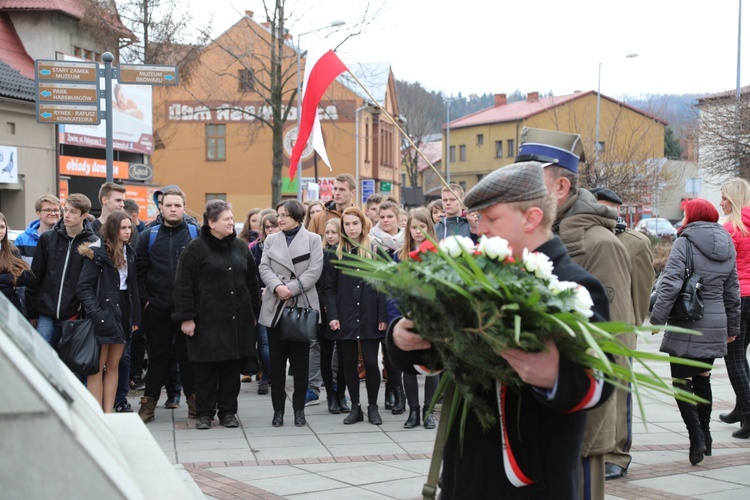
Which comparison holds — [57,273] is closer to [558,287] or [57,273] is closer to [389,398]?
[389,398]

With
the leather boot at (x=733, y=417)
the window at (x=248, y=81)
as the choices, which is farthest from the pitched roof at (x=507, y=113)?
the leather boot at (x=733, y=417)

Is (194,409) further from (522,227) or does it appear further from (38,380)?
(38,380)

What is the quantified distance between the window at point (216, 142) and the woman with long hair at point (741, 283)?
171ft

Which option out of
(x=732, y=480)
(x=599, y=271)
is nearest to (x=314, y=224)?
(x=732, y=480)

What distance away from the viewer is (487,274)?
236 cm

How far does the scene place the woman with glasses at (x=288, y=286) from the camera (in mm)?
8836

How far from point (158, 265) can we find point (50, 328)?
4.16 ft

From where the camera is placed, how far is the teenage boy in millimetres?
8148

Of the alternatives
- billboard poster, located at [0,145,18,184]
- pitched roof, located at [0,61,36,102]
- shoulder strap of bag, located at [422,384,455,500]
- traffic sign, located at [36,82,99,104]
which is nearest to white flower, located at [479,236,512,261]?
shoulder strap of bag, located at [422,384,455,500]

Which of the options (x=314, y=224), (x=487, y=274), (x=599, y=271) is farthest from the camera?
(x=314, y=224)

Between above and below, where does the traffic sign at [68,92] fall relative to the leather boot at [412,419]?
above

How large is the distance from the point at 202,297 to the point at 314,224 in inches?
107

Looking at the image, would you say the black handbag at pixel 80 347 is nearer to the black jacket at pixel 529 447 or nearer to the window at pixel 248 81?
the black jacket at pixel 529 447

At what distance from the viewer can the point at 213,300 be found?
8.59 m
